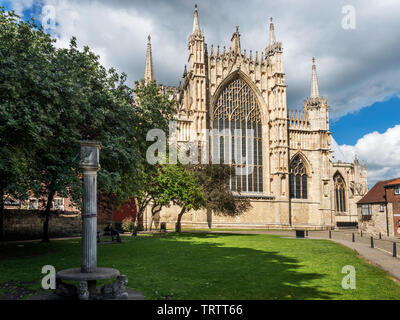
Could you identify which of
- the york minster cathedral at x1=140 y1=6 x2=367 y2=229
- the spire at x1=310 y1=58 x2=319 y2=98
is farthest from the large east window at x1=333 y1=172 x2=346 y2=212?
the spire at x1=310 y1=58 x2=319 y2=98

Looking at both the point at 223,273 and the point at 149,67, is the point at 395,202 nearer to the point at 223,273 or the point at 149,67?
the point at 223,273

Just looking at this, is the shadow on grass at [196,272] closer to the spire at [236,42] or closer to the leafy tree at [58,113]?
the leafy tree at [58,113]

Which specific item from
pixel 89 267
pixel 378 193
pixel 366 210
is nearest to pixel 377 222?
pixel 366 210

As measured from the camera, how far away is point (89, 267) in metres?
7.61

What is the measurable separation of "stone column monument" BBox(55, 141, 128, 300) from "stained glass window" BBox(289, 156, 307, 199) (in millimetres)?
39464

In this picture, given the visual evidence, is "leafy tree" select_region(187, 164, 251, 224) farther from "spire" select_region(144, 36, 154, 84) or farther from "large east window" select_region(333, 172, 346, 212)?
"large east window" select_region(333, 172, 346, 212)

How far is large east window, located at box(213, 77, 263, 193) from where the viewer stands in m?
42.3

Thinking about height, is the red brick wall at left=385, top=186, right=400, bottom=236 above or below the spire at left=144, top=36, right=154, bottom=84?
below

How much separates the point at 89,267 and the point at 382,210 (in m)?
35.7

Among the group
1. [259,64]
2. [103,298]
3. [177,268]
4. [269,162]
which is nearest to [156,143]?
[177,268]

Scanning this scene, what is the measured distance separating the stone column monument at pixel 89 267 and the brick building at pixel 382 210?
3353 cm
